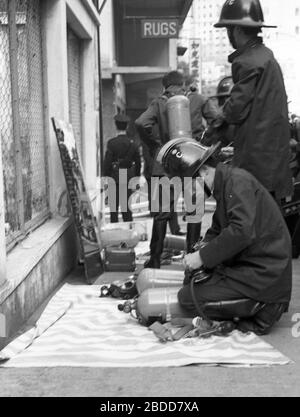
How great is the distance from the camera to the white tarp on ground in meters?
3.76

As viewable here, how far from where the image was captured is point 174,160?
4.41 m

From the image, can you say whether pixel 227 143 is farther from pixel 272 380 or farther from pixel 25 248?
pixel 272 380

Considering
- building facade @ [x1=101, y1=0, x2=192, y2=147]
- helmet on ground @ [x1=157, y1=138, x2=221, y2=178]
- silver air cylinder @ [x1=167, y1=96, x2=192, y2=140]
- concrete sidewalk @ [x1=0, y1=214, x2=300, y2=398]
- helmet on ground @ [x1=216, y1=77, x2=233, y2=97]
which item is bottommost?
concrete sidewalk @ [x1=0, y1=214, x2=300, y2=398]

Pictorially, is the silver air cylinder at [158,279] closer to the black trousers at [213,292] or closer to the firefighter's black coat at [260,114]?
the black trousers at [213,292]

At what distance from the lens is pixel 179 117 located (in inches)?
248

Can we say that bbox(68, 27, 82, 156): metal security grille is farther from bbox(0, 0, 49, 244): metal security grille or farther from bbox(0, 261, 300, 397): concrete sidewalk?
bbox(0, 261, 300, 397): concrete sidewalk

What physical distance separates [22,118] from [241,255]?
8.27ft

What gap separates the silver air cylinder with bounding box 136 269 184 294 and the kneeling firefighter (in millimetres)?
631

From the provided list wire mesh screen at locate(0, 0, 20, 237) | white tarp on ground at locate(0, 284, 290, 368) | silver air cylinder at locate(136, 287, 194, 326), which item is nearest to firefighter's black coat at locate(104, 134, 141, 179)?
wire mesh screen at locate(0, 0, 20, 237)

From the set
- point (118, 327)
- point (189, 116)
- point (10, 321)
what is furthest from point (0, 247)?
point (189, 116)

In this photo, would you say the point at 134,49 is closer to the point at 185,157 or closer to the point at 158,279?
the point at 158,279

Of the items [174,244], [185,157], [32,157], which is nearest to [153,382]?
[185,157]

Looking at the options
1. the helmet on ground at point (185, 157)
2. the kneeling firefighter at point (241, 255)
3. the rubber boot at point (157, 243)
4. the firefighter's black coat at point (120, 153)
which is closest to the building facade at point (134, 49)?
the firefighter's black coat at point (120, 153)

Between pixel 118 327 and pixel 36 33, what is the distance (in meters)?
3.31
